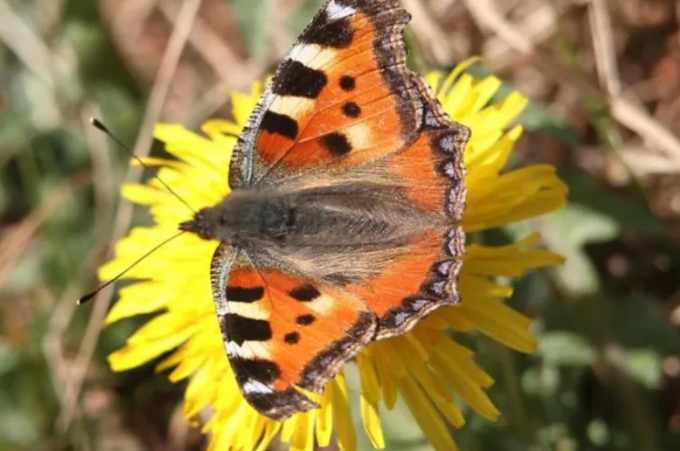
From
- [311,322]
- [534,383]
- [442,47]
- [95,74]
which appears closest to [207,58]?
[95,74]

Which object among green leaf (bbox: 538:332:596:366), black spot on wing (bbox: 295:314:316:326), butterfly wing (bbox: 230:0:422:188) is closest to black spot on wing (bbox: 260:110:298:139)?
butterfly wing (bbox: 230:0:422:188)

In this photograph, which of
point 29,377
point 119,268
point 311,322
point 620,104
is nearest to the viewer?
point 311,322

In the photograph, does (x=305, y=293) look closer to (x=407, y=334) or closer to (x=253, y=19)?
(x=407, y=334)

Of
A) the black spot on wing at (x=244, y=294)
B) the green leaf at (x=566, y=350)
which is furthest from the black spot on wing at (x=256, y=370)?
the green leaf at (x=566, y=350)

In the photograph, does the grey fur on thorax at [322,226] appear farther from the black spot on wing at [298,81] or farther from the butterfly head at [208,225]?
the black spot on wing at [298,81]

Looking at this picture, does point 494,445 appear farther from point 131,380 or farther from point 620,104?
point 131,380

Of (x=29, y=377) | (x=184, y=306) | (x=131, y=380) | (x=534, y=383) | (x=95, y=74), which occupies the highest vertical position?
(x=95, y=74)
